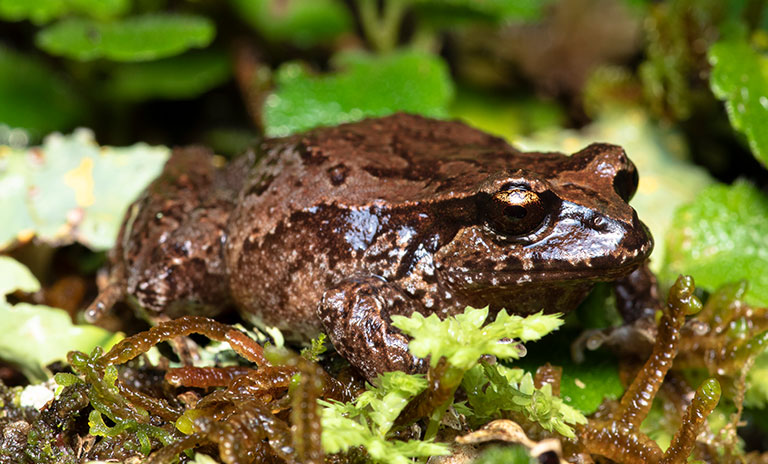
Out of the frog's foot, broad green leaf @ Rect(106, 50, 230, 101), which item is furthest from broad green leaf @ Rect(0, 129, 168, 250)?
the frog's foot

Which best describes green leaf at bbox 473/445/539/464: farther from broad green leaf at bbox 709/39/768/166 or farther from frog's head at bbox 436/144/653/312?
broad green leaf at bbox 709/39/768/166

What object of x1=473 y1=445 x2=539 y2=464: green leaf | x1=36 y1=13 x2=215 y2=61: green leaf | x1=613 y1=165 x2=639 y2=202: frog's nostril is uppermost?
x1=36 y1=13 x2=215 y2=61: green leaf

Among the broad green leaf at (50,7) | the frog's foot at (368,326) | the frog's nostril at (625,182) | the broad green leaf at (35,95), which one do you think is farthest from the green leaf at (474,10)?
the frog's foot at (368,326)

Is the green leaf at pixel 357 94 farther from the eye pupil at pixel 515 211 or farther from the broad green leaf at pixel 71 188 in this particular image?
the eye pupil at pixel 515 211

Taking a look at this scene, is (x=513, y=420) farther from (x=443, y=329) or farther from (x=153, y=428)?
(x=153, y=428)

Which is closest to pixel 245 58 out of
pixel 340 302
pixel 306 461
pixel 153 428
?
pixel 340 302

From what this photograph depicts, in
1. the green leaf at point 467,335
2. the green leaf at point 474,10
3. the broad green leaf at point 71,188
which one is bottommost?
the broad green leaf at point 71,188
